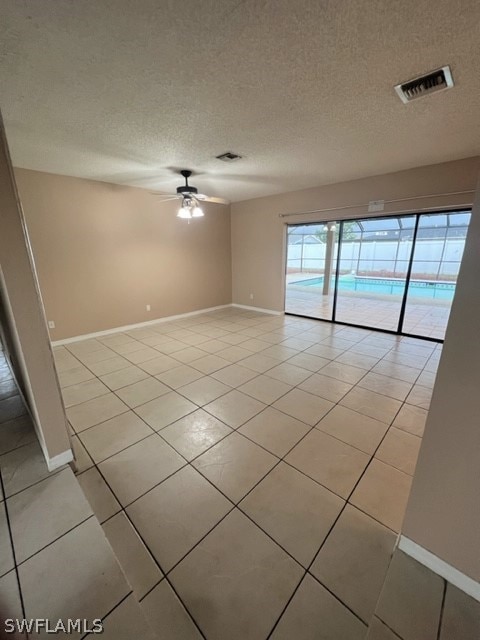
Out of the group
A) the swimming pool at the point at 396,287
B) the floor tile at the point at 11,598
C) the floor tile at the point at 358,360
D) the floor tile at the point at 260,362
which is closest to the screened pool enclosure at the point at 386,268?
the swimming pool at the point at 396,287

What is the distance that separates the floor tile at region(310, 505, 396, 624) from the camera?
106 centimetres

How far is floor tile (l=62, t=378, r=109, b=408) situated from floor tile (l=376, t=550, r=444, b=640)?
2617mm

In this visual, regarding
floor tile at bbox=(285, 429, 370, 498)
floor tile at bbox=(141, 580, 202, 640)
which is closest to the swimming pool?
floor tile at bbox=(285, 429, 370, 498)

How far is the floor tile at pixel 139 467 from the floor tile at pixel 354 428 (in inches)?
47.9

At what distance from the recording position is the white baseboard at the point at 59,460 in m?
1.66

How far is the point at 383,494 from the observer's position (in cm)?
153

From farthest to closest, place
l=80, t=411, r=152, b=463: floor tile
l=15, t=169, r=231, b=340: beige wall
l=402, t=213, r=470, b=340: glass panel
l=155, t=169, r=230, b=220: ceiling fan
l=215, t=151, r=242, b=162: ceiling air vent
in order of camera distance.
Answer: l=402, t=213, r=470, b=340: glass panel → l=15, t=169, r=231, b=340: beige wall → l=155, t=169, r=230, b=220: ceiling fan → l=215, t=151, r=242, b=162: ceiling air vent → l=80, t=411, r=152, b=463: floor tile

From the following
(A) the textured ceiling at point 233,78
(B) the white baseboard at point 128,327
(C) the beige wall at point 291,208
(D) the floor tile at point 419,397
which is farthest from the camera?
(B) the white baseboard at point 128,327

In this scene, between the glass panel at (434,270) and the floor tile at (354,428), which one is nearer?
the floor tile at (354,428)

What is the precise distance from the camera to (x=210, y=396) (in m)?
2.56

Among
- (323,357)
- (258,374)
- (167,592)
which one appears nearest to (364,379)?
(323,357)

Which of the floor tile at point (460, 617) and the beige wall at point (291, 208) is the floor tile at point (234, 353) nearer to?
the beige wall at point (291, 208)

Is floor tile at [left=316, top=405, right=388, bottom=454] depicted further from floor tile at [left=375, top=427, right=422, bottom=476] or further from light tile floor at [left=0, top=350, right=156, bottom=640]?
light tile floor at [left=0, top=350, right=156, bottom=640]

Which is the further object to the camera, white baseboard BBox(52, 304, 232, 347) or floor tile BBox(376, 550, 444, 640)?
white baseboard BBox(52, 304, 232, 347)
